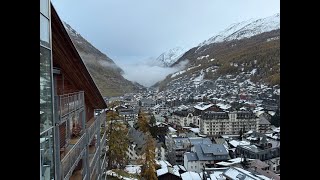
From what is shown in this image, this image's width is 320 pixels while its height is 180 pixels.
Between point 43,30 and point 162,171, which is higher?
point 43,30

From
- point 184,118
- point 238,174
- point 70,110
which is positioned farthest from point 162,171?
point 70,110

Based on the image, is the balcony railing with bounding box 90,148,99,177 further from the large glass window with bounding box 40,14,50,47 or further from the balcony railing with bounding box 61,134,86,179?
the large glass window with bounding box 40,14,50,47

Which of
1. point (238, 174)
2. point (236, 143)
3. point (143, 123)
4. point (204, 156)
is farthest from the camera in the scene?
point (143, 123)

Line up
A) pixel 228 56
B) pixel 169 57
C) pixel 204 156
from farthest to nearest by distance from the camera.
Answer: pixel 169 57 → pixel 228 56 → pixel 204 156

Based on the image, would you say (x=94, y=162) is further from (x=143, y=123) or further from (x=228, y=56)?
(x=228, y=56)

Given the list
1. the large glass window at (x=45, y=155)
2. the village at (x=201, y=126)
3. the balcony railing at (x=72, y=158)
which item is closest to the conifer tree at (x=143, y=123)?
A: the village at (x=201, y=126)
